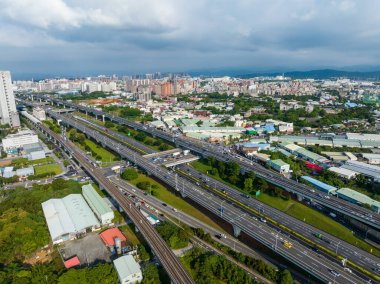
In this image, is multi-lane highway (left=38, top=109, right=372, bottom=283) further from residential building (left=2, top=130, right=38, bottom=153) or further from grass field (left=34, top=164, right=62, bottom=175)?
residential building (left=2, top=130, right=38, bottom=153)

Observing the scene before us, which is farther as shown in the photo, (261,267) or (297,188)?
(297,188)

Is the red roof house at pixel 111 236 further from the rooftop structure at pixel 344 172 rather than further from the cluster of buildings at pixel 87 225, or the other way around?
the rooftop structure at pixel 344 172

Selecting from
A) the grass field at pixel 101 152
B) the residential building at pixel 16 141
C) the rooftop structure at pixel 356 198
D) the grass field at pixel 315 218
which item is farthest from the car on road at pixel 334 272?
the residential building at pixel 16 141

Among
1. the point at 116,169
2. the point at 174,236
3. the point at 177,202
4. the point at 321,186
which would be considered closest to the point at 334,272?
the point at 174,236

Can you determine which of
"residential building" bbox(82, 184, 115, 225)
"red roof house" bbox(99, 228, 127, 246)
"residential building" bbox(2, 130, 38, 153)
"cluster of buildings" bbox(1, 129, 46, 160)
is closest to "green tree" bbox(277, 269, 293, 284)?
"red roof house" bbox(99, 228, 127, 246)

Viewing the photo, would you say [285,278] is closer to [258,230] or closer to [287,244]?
[287,244]
